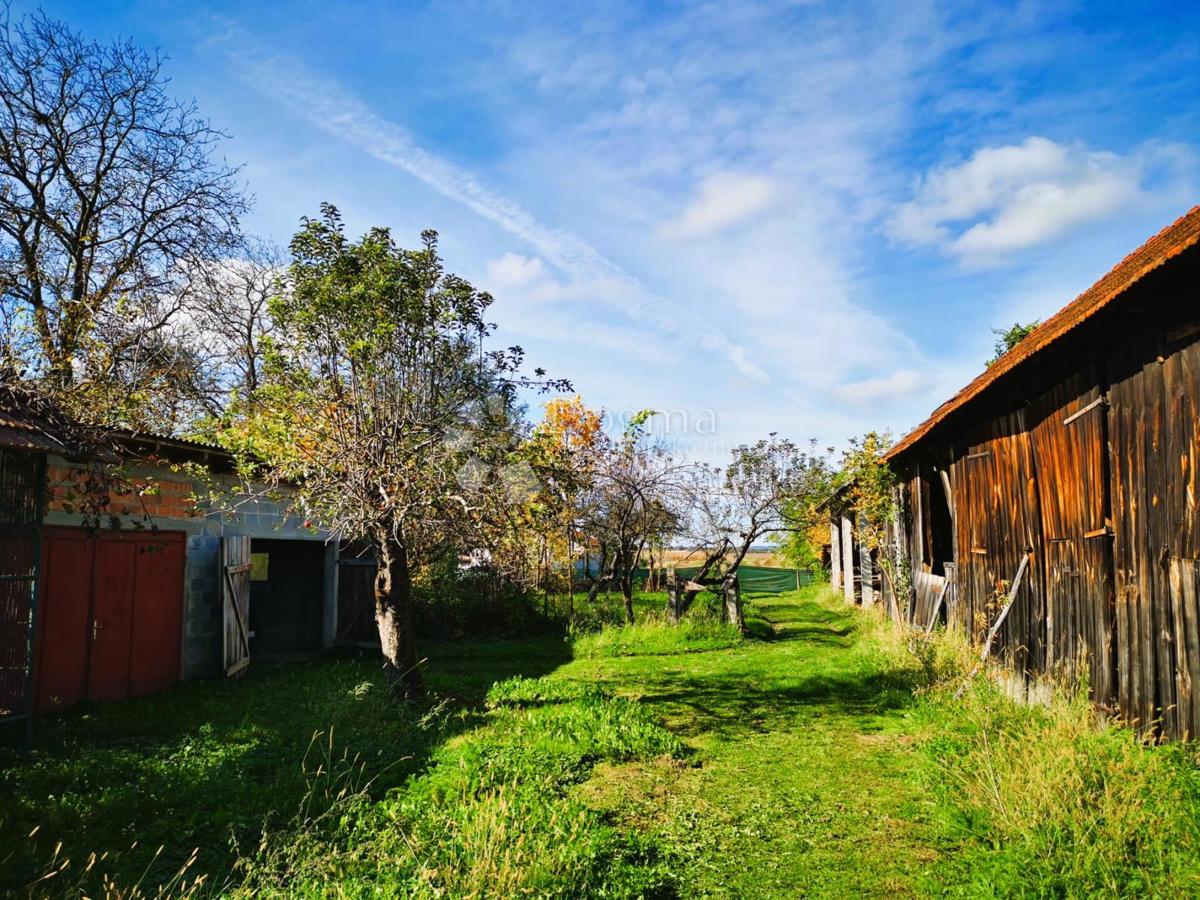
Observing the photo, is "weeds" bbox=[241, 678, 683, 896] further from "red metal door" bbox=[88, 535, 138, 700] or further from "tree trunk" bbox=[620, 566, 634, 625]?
"tree trunk" bbox=[620, 566, 634, 625]

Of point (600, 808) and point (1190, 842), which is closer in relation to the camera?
point (1190, 842)

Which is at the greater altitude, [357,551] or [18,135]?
[18,135]

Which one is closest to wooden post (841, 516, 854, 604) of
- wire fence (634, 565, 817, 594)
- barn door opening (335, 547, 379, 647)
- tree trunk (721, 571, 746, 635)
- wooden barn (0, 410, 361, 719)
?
wire fence (634, 565, 817, 594)

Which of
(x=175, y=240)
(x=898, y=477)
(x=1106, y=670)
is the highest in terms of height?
(x=175, y=240)

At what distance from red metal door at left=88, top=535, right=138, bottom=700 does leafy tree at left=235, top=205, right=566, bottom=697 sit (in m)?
2.54

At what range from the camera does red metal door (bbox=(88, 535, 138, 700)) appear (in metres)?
9.14

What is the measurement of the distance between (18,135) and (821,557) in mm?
24544

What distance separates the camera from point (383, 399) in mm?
8172

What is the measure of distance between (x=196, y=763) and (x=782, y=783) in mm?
4823

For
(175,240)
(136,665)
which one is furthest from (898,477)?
(175,240)

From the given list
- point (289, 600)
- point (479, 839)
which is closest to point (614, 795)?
point (479, 839)

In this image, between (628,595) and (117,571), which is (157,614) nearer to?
(117,571)

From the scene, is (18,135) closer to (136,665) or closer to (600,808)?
(136,665)

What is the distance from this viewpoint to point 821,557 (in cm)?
2705
